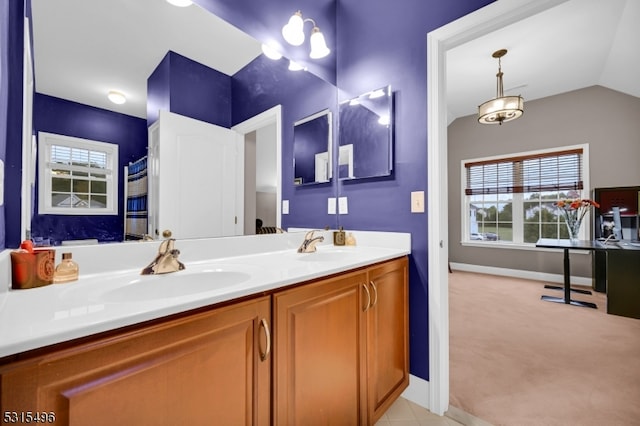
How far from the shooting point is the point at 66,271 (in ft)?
2.87

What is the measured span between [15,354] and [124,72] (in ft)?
3.41

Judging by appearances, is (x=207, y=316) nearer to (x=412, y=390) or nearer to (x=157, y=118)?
(x=157, y=118)

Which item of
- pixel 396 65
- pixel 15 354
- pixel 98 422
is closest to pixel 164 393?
pixel 98 422

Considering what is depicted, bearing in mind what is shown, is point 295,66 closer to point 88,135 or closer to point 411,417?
point 88,135

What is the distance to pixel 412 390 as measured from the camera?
1566 mm

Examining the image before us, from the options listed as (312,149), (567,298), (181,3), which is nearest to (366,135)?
(312,149)

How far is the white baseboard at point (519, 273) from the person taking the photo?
3.96m

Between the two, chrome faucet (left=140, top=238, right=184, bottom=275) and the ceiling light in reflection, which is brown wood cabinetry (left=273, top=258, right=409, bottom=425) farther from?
the ceiling light in reflection

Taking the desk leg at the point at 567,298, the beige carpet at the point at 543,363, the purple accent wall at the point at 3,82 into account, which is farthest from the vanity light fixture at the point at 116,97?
the desk leg at the point at 567,298

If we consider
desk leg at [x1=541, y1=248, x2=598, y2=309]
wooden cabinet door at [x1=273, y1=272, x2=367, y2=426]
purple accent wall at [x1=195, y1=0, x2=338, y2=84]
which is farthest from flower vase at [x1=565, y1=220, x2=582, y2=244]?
wooden cabinet door at [x1=273, y1=272, x2=367, y2=426]

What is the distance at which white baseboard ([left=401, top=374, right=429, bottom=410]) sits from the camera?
1514mm

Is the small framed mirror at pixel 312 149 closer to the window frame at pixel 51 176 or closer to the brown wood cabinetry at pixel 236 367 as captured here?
the brown wood cabinetry at pixel 236 367

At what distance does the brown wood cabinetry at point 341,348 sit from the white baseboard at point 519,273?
4.03 meters

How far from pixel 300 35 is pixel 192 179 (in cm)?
110
